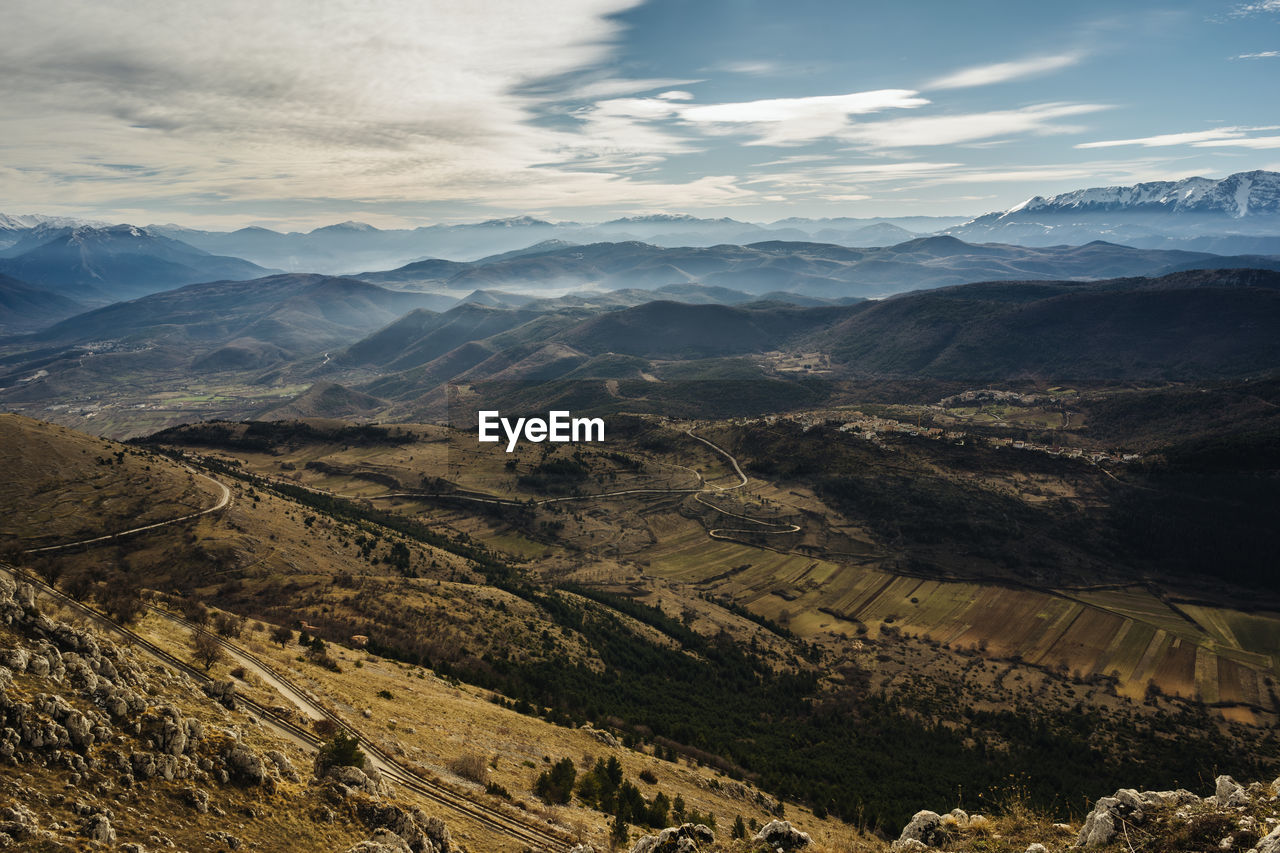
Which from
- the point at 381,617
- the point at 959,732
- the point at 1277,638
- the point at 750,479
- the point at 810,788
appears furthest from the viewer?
the point at 750,479

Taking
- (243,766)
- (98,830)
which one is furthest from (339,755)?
(98,830)

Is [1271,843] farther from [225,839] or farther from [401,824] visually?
[225,839]

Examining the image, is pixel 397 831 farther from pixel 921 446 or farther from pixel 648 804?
pixel 921 446

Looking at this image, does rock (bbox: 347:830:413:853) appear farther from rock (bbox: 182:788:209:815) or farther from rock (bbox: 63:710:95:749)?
rock (bbox: 63:710:95:749)

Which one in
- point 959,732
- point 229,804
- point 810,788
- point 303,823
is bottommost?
point 959,732

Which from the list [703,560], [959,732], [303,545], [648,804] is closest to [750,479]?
[703,560]

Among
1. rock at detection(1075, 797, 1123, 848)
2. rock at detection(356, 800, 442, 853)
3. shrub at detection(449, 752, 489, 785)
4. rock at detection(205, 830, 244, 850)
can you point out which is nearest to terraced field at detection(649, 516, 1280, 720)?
shrub at detection(449, 752, 489, 785)
